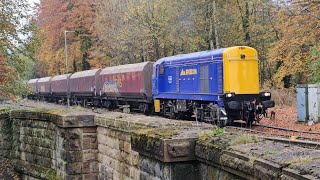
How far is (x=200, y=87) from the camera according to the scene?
1964 centimetres

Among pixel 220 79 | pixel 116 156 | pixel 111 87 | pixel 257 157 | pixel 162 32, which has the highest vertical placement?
pixel 162 32

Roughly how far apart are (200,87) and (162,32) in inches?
787

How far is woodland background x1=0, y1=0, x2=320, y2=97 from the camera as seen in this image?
25.0 m

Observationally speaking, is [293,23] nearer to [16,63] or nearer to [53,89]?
[16,63]

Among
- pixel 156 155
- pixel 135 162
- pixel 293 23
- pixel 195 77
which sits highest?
pixel 293 23

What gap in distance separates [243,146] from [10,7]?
70.3 ft

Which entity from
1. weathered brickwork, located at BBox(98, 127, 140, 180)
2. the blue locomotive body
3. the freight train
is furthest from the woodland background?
weathered brickwork, located at BBox(98, 127, 140, 180)

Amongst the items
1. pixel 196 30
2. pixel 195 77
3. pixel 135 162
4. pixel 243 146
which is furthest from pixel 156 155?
pixel 196 30

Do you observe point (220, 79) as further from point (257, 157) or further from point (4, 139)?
point (257, 157)

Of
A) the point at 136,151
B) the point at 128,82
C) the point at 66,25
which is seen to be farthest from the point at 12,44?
the point at 66,25

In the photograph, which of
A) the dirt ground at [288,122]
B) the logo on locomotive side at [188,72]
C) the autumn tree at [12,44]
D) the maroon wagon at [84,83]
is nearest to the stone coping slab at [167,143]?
the dirt ground at [288,122]

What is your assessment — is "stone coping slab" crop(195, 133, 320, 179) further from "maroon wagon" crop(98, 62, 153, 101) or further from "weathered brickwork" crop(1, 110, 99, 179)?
"maroon wagon" crop(98, 62, 153, 101)

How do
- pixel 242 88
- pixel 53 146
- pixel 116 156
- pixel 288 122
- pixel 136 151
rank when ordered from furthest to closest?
pixel 288 122
pixel 242 88
pixel 53 146
pixel 116 156
pixel 136 151

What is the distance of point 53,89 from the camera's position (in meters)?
44.3
